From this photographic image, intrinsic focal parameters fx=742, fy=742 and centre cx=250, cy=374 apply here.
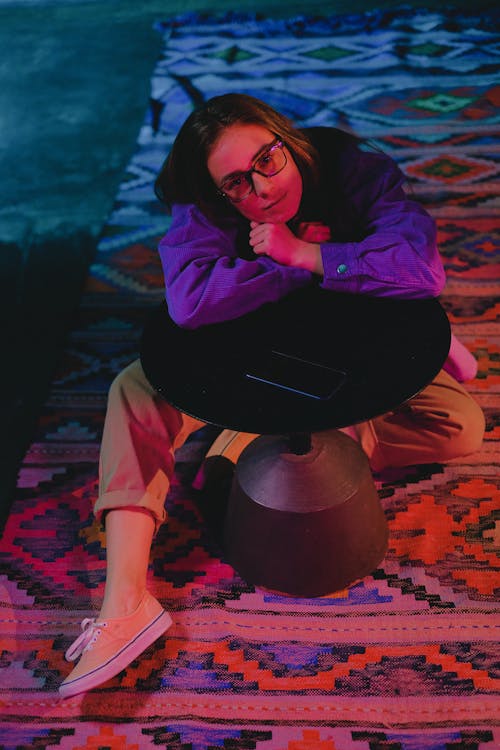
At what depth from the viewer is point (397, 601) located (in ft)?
4.97

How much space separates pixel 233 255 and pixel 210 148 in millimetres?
217

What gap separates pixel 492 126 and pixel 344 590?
92.3 inches

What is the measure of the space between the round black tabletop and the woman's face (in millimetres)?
180

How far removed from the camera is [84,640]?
1.43 meters

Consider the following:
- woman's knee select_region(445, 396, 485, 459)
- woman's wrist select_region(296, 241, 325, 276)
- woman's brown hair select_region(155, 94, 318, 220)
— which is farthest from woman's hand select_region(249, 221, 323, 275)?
woman's knee select_region(445, 396, 485, 459)

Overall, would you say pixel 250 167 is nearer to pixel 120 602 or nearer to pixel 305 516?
pixel 305 516

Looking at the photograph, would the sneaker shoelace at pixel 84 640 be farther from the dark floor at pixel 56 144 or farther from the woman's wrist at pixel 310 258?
the woman's wrist at pixel 310 258

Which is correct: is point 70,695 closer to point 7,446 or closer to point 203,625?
point 203,625

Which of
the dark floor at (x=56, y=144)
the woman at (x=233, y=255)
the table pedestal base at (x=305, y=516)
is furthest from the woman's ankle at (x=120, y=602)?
the dark floor at (x=56, y=144)

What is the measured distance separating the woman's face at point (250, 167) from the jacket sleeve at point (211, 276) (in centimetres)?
9

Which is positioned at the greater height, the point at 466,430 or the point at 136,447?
the point at 136,447

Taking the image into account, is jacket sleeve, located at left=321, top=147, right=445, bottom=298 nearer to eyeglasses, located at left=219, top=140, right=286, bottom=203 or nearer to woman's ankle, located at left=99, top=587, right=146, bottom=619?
eyeglasses, located at left=219, top=140, right=286, bottom=203

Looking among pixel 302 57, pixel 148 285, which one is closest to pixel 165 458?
pixel 148 285

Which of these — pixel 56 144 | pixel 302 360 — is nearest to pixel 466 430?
pixel 302 360
